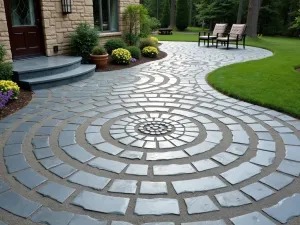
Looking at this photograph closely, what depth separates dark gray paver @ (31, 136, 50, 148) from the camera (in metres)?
2.99

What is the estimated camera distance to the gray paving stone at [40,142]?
2973mm

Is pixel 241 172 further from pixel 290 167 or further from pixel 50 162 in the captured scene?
pixel 50 162

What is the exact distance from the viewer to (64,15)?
7.26m

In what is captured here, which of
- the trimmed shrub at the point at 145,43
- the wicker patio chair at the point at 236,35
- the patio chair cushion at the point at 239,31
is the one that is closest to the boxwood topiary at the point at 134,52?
the trimmed shrub at the point at 145,43

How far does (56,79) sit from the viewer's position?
A: 557 cm

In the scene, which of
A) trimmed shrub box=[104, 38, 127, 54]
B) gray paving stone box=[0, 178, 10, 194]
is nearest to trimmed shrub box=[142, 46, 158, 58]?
trimmed shrub box=[104, 38, 127, 54]

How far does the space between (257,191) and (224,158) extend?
566mm

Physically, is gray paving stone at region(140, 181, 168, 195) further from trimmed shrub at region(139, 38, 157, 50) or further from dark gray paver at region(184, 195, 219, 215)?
trimmed shrub at region(139, 38, 157, 50)

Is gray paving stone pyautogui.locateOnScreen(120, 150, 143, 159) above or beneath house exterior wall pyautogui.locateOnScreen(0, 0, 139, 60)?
beneath

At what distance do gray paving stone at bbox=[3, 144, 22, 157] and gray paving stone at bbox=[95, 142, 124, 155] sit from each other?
835 mm

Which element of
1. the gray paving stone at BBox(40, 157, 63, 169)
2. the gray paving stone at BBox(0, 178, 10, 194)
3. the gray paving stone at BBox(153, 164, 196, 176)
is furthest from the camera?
the gray paving stone at BBox(40, 157, 63, 169)

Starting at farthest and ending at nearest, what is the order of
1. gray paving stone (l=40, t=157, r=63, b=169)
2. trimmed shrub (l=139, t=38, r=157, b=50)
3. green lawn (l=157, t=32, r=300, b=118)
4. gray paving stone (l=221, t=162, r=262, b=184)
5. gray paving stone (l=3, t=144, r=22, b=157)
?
trimmed shrub (l=139, t=38, r=157, b=50)
green lawn (l=157, t=32, r=300, b=118)
gray paving stone (l=3, t=144, r=22, b=157)
gray paving stone (l=40, t=157, r=63, b=169)
gray paving stone (l=221, t=162, r=262, b=184)

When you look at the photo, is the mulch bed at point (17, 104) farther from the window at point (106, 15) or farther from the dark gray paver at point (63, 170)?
the window at point (106, 15)

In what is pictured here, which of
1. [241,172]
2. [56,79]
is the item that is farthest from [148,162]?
[56,79]
